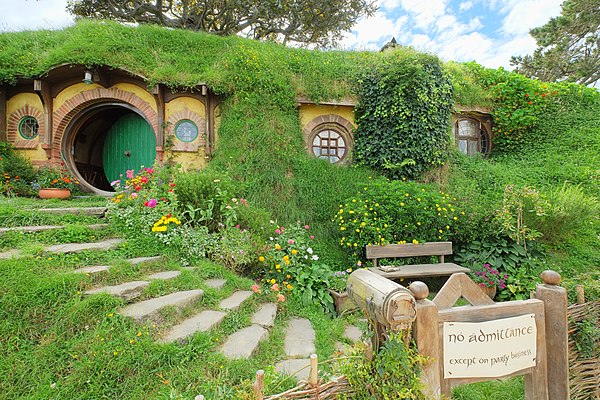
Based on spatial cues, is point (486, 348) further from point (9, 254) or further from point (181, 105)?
point (181, 105)

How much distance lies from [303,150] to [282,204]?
1589mm

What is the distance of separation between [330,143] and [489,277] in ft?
14.7

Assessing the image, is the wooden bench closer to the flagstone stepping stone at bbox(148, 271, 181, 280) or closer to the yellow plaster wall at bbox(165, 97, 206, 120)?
the flagstone stepping stone at bbox(148, 271, 181, 280)

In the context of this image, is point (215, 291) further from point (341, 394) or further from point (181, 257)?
point (341, 394)

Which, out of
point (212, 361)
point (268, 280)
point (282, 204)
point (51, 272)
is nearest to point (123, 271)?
point (51, 272)

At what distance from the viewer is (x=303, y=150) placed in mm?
6867

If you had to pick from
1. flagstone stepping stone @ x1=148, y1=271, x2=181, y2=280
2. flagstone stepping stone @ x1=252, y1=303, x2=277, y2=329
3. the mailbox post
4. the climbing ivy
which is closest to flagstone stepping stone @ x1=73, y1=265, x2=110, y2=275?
flagstone stepping stone @ x1=148, y1=271, x2=181, y2=280

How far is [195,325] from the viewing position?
2.62 m

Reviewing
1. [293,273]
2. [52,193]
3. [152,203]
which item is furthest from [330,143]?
[52,193]

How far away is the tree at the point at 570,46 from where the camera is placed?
467 inches

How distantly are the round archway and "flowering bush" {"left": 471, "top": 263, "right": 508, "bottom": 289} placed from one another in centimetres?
751

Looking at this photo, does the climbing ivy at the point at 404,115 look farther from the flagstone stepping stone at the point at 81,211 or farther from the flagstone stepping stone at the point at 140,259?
the flagstone stepping stone at the point at 81,211

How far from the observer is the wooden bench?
4661mm

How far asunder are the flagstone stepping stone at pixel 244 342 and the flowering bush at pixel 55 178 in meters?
6.03
